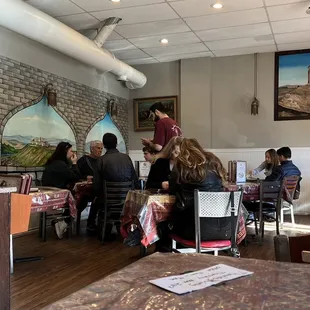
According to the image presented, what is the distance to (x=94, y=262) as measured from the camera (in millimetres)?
4148

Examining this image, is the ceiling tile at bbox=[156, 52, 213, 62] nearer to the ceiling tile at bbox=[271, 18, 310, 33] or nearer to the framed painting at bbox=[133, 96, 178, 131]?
the framed painting at bbox=[133, 96, 178, 131]

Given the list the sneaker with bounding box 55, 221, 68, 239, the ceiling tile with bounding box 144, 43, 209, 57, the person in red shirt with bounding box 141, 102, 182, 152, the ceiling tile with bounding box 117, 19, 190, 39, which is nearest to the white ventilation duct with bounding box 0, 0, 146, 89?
the ceiling tile with bounding box 117, 19, 190, 39

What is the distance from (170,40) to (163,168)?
3.85m

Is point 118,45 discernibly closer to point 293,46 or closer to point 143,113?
point 143,113

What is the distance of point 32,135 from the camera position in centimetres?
592

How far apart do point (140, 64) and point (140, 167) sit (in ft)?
11.1

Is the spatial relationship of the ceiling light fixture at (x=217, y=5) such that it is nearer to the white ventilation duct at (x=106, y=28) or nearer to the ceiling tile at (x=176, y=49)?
the white ventilation duct at (x=106, y=28)

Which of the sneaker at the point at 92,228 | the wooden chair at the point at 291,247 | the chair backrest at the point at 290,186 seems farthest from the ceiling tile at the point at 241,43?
the wooden chair at the point at 291,247

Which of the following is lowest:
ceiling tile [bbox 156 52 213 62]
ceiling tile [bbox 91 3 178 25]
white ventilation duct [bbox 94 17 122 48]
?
white ventilation duct [bbox 94 17 122 48]

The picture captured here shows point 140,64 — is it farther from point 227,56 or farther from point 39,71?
point 39,71

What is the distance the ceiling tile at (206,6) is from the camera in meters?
5.33

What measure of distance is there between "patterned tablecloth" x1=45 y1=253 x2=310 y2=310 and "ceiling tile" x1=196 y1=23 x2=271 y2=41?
5.91 metres

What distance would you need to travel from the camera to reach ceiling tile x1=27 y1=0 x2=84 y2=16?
5.27m

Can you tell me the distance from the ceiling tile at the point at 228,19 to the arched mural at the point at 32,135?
8.70ft
